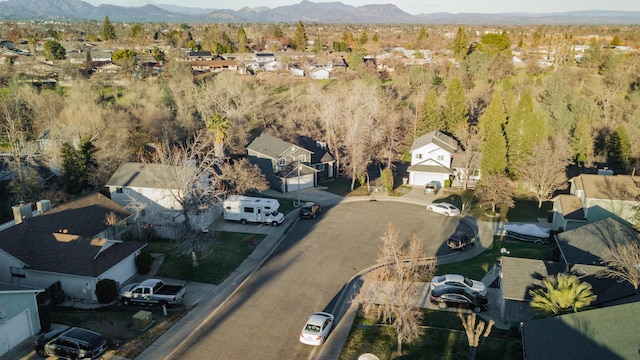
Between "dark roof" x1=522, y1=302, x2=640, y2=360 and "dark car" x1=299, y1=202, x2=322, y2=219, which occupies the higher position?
"dark roof" x1=522, y1=302, x2=640, y2=360

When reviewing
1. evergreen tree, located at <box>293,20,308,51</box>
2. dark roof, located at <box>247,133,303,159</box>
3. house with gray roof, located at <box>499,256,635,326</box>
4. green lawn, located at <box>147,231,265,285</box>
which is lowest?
green lawn, located at <box>147,231,265,285</box>

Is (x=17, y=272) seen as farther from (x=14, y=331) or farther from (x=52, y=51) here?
(x=52, y=51)

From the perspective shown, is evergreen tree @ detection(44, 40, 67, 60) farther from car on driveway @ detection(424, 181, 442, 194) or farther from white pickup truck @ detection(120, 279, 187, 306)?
white pickup truck @ detection(120, 279, 187, 306)

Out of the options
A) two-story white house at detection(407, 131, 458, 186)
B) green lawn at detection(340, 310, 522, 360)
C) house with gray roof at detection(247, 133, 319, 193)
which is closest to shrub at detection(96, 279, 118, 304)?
green lawn at detection(340, 310, 522, 360)

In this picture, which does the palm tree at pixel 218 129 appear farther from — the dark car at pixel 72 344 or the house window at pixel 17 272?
the dark car at pixel 72 344

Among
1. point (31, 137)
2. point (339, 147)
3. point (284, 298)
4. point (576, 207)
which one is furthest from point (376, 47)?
point (284, 298)

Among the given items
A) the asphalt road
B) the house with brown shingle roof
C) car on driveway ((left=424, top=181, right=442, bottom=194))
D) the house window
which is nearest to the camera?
the asphalt road
